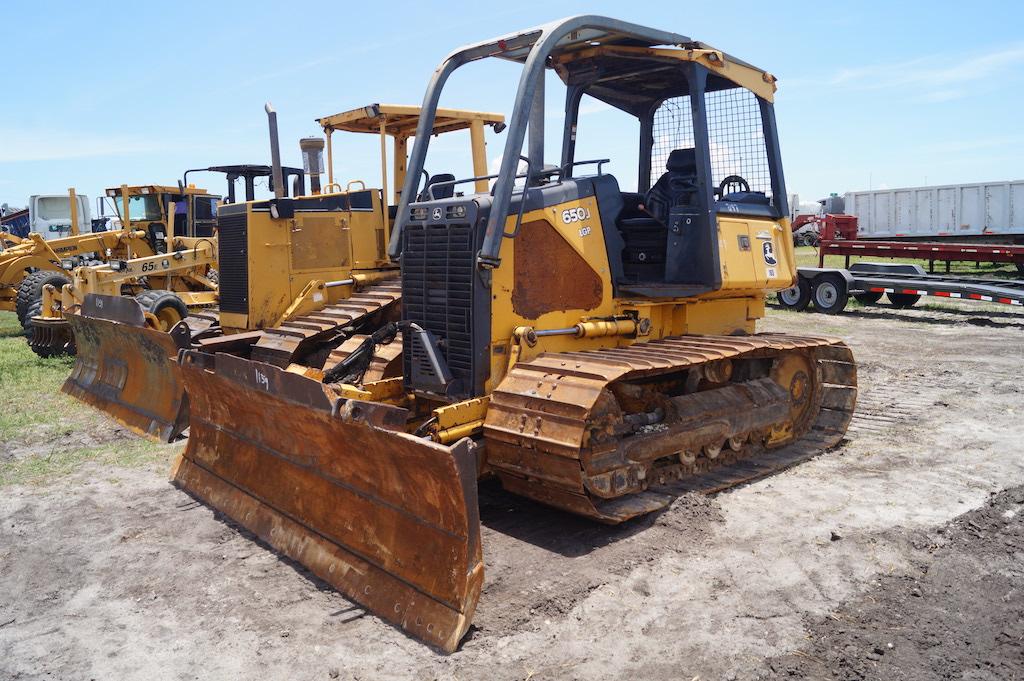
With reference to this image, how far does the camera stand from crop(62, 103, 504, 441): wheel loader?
7.94 m

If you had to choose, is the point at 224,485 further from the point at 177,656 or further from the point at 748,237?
the point at 748,237

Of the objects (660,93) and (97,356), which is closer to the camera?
(660,93)

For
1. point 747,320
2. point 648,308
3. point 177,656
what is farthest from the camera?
point 747,320

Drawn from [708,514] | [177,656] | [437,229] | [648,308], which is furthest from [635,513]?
[177,656]

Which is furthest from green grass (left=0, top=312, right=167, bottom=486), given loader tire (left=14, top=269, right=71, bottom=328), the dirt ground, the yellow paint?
the yellow paint

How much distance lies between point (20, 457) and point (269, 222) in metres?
3.29

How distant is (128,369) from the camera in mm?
8609

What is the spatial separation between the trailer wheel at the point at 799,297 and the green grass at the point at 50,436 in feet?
46.2

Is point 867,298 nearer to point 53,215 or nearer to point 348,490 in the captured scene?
point 348,490

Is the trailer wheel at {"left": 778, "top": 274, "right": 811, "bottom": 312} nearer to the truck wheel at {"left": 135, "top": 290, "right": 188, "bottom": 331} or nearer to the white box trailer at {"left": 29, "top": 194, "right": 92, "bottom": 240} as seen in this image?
the truck wheel at {"left": 135, "top": 290, "right": 188, "bottom": 331}

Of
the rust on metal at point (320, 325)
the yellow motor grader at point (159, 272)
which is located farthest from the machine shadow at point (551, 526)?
the yellow motor grader at point (159, 272)

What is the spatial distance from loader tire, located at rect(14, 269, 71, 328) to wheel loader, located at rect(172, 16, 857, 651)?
875 cm

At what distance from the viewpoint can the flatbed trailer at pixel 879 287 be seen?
53.9ft

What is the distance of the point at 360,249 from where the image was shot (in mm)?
9336
